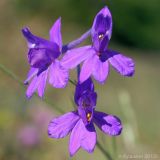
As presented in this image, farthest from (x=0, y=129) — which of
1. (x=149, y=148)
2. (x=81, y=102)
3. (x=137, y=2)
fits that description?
(x=137, y=2)

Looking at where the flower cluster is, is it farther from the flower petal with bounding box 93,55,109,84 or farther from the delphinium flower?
the delphinium flower

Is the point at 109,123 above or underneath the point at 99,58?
underneath

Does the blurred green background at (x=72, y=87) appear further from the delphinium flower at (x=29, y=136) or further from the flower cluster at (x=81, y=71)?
the flower cluster at (x=81, y=71)

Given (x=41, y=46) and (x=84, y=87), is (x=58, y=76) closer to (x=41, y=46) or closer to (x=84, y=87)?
(x=84, y=87)

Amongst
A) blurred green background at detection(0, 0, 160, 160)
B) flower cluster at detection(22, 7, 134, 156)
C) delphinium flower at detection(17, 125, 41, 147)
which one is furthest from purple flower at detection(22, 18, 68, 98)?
delphinium flower at detection(17, 125, 41, 147)

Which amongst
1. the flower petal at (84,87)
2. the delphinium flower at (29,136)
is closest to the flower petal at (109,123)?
the flower petal at (84,87)

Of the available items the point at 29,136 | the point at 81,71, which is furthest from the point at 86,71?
the point at 29,136

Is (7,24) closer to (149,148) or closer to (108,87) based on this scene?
(108,87)

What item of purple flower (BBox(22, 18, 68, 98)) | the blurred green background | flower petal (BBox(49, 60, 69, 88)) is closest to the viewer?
flower petal (BBox(49, 60, 69, 88))
